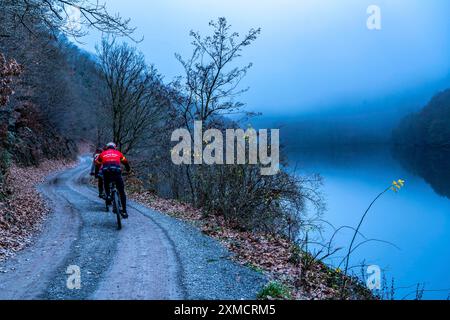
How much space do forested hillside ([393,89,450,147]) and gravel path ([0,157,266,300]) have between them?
95.5m

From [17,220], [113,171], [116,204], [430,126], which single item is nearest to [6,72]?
[113,171]

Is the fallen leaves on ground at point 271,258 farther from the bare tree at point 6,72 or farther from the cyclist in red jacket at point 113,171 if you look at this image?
the bare tree at point 6,72

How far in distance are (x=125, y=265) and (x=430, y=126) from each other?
102372 millimetres

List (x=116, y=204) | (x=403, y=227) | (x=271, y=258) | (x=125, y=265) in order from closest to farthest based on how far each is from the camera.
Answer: (x=125, y=265), (x=271, y=258), (x=116, y=204), (x=403, y=227)

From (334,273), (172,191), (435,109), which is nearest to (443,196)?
(172,191)

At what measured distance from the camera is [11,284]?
224 inches

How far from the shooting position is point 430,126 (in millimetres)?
94062

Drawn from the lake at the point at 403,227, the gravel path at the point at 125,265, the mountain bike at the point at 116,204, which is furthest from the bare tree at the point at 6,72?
the lake at the point at 403,227

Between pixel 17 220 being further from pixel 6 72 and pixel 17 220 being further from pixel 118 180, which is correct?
pixel 6 72

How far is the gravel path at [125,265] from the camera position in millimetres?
5516

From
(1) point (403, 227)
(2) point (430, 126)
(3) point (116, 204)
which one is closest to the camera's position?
(3) point (116, 204)

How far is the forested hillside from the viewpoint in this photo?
296ft

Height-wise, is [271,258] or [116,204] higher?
[116,204]
